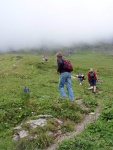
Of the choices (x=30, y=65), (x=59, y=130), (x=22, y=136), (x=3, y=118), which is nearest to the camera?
(x=22, y=136)

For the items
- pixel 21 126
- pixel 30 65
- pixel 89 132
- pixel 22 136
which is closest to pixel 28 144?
pixel 22 136

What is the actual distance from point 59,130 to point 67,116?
5.46ft

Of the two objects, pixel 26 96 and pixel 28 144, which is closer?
pixel 28 144

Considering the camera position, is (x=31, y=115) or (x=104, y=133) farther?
(x=31, y=115)

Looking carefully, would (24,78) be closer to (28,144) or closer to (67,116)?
(67,116)

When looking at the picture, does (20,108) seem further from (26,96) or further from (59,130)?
(59,130)

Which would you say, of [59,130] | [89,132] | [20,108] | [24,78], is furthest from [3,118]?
[24,78]

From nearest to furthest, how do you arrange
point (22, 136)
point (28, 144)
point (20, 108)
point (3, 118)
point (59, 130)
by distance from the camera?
point (28, 144)
point (22, 136)
point (59, 130)
point (3, 118)
point (20, 108)

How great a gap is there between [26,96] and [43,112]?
198 cm

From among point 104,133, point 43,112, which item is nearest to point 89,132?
point 104,133

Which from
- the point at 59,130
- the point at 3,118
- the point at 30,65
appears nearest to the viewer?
the point at 59,130

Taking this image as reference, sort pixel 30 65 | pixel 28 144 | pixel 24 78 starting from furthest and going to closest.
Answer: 1. pixel 30 65
2. pixel 24 78
3. pixel 28 144

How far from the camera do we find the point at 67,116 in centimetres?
1464

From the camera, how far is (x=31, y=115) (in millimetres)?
14914
